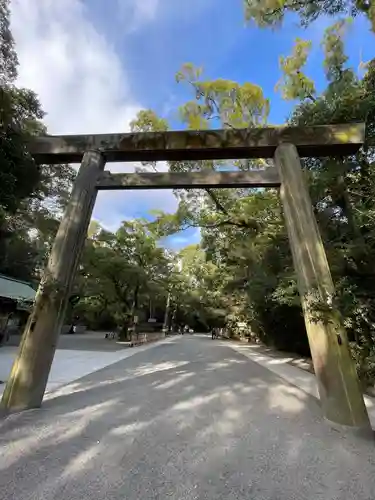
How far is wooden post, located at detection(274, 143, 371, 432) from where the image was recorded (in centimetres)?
346

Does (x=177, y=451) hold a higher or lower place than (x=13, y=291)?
lower

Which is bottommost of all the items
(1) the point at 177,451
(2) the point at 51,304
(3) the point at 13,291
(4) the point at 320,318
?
(1) the point at 177,451

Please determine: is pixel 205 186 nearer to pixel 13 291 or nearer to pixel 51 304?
pixel 51 304

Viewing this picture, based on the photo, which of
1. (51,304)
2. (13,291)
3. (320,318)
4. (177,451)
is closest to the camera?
(177,451)

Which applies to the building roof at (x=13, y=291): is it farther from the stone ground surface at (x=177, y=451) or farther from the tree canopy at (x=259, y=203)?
the stone ground surface at (x=177, y=451)

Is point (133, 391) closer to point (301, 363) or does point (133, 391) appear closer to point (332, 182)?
point (332, 182)

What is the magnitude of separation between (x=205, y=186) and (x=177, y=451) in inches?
155

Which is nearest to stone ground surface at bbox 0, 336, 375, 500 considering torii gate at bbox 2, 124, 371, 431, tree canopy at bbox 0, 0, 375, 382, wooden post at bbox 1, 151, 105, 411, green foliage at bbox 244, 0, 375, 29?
wooden post at bbox 1, 151, 105, 411

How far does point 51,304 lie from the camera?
4.15 metres

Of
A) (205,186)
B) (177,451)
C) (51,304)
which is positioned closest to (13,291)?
(51,304)

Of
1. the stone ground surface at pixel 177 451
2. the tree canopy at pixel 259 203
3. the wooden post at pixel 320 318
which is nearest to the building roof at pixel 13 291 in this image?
the tree canopy at pixel 259 203

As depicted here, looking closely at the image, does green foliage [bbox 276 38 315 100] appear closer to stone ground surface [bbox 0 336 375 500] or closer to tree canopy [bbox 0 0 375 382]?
tree canopy [bbox 0 0 375 382]

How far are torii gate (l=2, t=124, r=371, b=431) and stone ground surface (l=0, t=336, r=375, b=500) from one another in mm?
473

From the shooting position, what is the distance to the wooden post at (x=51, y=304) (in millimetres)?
3846
